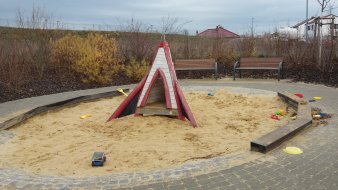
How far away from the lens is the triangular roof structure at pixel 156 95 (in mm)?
7270

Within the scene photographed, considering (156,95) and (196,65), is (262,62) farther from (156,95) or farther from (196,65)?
(156,95)

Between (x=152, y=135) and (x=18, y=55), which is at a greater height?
(x=18, y=55)

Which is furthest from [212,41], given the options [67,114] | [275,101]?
[67,114]

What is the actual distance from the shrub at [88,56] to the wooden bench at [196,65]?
281 cm

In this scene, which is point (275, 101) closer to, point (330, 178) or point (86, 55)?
point (330, 178)

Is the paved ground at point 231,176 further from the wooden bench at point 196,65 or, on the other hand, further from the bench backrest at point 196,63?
the bench backrest at point 196,63

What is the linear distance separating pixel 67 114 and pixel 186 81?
6.78 meters

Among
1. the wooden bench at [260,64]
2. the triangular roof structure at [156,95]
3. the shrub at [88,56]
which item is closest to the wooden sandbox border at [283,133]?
the triangular roof structure at [156,95]

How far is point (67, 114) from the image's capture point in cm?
841

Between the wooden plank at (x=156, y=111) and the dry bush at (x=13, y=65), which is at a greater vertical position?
the dry bush at (x=13, y=65)

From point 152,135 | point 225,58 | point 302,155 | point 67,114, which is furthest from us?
point 225,58

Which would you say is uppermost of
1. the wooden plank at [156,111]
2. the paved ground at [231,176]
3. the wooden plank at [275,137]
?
the wooden plank at [156,111]

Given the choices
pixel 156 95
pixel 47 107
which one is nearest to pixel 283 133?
pixel 156 95

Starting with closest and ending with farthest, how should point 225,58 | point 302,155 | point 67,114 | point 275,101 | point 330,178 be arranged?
point 330,178, point 302,155, point 67,114, point 275,101, point 225,58
